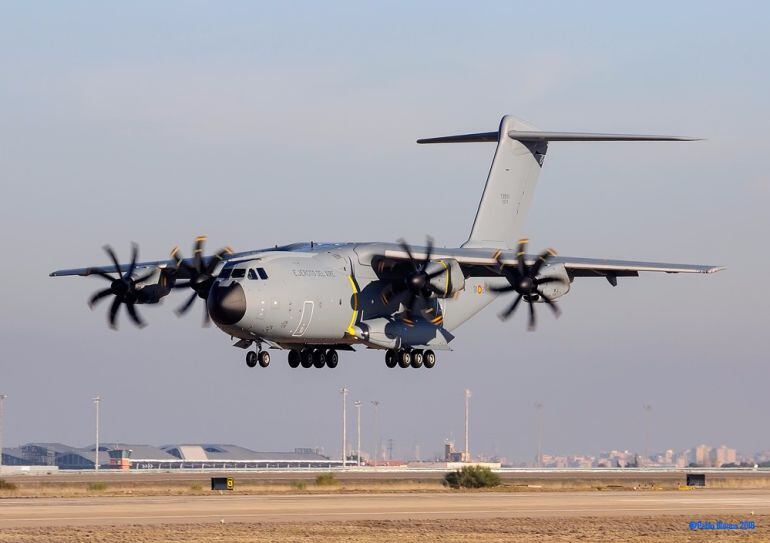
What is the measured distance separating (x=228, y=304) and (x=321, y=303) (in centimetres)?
399

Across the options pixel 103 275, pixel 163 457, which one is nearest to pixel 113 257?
pixel 103 275

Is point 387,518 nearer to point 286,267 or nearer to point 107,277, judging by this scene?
point 286,267

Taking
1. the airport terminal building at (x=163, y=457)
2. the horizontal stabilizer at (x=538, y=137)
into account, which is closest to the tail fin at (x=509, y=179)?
the horizontal stabilizer at (x=538, y=137)

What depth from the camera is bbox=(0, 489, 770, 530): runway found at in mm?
34875

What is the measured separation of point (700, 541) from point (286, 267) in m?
15.7

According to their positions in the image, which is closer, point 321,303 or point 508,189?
point 321,303

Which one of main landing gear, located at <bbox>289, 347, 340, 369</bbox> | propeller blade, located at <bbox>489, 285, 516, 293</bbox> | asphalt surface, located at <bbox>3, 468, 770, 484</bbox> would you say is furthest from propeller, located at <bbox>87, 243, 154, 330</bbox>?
asphalt surface, located at <bbox>3, 468, 770, 484</bbox>

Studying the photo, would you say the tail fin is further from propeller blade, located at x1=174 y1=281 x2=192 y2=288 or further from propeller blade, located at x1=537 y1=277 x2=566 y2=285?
propeller blade, located at x1=174 y1=281 x2=192 y2=288

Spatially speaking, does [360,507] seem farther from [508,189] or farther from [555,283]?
[508,189]

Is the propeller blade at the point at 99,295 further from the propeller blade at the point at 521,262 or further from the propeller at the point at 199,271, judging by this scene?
the propeller blade at the point at 521,262

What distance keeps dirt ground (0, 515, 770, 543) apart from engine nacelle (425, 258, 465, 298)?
378 inches

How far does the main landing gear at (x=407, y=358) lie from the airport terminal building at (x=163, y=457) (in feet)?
288

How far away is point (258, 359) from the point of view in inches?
1597

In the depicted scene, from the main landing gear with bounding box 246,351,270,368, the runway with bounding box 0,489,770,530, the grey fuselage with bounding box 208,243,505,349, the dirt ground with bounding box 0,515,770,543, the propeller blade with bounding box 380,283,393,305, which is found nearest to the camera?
the dirt ground with bounding box 0,515,770,543
